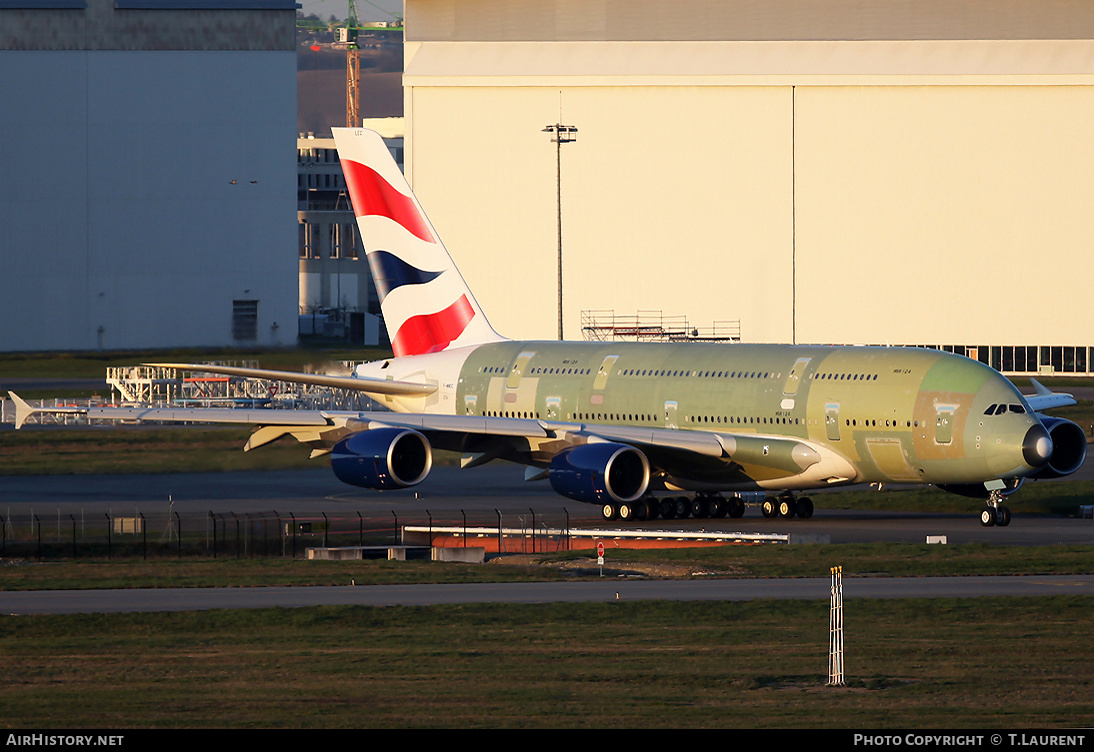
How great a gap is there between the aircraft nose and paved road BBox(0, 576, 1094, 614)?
9.02 m

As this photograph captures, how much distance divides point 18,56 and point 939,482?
95.6m

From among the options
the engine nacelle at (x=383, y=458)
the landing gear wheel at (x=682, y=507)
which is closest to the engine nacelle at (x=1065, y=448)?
the landing gear wheel at (x=682, y=507)

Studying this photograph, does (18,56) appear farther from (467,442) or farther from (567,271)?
(467,442)

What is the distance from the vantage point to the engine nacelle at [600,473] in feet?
155

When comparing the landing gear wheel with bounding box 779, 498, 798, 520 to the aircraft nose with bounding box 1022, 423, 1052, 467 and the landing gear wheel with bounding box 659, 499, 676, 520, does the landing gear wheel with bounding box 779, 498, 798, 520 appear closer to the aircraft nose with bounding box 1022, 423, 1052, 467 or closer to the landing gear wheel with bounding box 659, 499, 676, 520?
the landing gear wheel with bounding box 659, 499, 676, 520

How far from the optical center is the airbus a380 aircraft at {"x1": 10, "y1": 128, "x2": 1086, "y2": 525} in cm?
4656

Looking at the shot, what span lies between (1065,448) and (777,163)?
6601 cm

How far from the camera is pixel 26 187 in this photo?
415 ft

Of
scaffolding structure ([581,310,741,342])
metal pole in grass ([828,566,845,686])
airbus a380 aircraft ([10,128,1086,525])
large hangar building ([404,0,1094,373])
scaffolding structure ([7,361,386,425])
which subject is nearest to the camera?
metal pole in grass ([828,566,845,686])

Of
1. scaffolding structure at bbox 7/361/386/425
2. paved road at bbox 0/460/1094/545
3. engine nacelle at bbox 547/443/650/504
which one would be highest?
scaffolding structure at bbox 7/361/386/425

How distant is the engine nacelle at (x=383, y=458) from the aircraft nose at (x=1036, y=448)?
51.7ft

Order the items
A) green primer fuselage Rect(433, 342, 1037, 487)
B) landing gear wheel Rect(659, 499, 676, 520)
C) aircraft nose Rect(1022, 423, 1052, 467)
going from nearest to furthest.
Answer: aircraft nose Rect(1022, 423, 1052, 467) < green primer fuselage Rect(433, 342, 1037, 487) < landing gear wheel Rect(659, 499, 676, 520)

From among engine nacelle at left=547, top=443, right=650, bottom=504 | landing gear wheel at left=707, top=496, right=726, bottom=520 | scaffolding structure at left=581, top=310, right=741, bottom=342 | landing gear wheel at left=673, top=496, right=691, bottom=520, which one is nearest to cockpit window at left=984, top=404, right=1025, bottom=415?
landing gear wheel at left=707, top=496, right=726, bottom=520

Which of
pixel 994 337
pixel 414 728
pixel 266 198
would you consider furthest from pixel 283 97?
A: pixel 414 728
